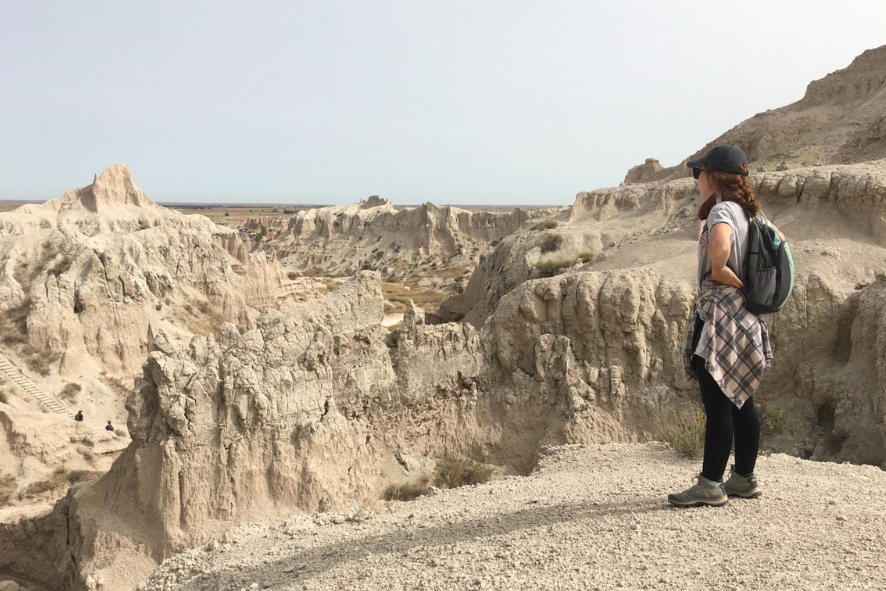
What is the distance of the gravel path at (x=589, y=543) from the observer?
4.25m

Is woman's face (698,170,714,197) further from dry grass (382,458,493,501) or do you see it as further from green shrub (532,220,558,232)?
green shrub (532,220,558,232)

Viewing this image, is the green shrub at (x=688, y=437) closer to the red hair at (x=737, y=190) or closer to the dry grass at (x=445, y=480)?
the dry grass at (x=445, y=480)

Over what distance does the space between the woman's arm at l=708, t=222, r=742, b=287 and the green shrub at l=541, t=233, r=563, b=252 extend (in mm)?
22057

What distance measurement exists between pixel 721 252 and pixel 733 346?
74 centimetres

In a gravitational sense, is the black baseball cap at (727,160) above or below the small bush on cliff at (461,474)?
above

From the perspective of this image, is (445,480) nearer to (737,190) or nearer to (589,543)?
(589,543)

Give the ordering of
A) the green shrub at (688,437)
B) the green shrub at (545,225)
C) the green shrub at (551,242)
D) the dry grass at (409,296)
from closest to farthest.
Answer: the green shrub at (688,437), the green shrub at (551,242), the green shrub at (545,225), the dry grass at (409,296)

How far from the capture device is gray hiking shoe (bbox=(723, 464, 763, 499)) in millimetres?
5266

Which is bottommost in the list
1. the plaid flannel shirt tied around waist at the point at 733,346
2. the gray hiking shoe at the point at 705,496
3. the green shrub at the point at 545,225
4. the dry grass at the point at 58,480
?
the dry grass at the point at 58,480

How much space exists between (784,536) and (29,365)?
21537 mm

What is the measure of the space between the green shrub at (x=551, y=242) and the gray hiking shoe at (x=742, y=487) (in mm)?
21528

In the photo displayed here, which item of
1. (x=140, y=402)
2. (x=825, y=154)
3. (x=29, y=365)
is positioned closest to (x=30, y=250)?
(x=29, y=365)

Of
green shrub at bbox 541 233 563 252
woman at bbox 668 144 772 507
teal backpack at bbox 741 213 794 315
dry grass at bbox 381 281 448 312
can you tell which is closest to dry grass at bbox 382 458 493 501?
woman at bbox 668 144 772 507

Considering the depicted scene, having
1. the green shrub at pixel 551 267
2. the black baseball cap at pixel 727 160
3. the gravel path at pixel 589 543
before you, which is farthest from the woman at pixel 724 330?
the green shrub at pixel 551 267
